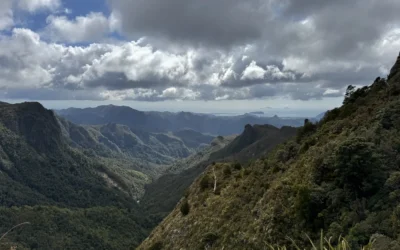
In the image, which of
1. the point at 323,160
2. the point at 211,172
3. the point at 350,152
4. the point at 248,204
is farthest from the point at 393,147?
the point at 211,172

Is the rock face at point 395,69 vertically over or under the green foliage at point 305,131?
over

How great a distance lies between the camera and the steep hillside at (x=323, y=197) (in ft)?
73.3

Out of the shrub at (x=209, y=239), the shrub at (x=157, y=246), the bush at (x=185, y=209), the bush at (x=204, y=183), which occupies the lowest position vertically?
the shrub at (x=157, y=246)

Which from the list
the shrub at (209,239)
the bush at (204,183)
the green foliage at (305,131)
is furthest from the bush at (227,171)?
the shrub at (209,239)

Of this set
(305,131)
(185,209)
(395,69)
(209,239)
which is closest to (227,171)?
(185,209)

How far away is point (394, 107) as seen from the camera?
34625 millimetres

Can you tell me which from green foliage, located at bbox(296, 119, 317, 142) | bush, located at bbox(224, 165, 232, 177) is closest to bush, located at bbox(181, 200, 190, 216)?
bush, located at bbox(224, 165, 232, 177)

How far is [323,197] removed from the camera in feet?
89.3

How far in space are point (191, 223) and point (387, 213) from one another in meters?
33.0

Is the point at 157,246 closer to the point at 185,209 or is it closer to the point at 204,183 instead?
the point at 185,209

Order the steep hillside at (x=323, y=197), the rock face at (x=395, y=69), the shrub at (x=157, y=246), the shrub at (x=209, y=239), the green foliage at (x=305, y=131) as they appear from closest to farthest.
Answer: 1. the steep hillside at (x=323, y=197)
2. the shrub at (x=209, y=239)
3. the shrub at (x=157, y=246)
4. the rock face at (x=395, y=69)
5. the green foliage at (x=305, y=131)

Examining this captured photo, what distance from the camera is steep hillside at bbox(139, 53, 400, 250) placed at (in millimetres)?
22344

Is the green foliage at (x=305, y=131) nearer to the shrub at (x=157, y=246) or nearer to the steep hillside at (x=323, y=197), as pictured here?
the steep hillside at (x=323, y=197)

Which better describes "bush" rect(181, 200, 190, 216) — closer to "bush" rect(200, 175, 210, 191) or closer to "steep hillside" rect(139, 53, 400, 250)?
"steep hillside" rect(139, 53, 400, 250)
